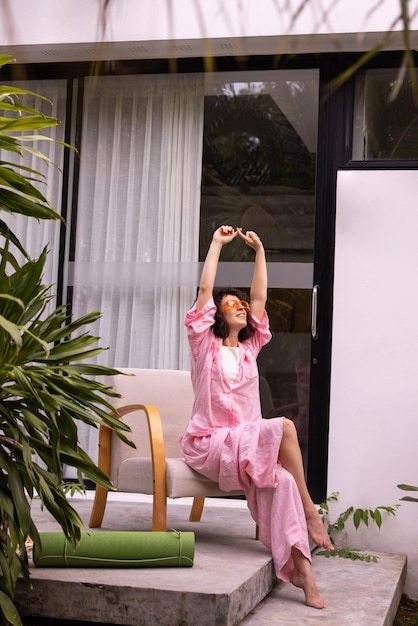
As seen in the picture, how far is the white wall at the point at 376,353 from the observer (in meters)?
4.50

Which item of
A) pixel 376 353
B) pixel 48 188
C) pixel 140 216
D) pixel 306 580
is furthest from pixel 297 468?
pixel 48 188

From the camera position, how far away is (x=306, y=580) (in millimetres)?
3189

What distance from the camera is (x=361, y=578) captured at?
3.78 meters

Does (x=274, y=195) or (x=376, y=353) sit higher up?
(x=274, y=195)

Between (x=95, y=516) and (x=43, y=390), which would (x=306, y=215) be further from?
(x=43, y=390)

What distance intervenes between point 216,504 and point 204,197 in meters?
1.82

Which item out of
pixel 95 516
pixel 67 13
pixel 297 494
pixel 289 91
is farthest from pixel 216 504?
pixel 67 13

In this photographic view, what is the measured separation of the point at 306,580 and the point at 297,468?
1.42ft

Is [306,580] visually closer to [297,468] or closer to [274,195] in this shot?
[297,468]

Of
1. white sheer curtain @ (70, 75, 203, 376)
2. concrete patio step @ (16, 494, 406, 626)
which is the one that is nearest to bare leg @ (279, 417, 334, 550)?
concrete patio step @ (16, 494, 406, 626)

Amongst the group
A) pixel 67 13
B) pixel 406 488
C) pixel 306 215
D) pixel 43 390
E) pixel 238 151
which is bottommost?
pixel 406 488

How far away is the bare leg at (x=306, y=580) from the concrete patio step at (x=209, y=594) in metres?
0.04

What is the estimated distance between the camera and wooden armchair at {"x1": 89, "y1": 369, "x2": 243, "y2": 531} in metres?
3.61

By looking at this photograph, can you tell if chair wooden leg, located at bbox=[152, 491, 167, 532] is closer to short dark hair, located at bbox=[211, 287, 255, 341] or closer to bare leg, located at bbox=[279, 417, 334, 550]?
bare leg, located at bbox=[279, 417, 334, 550]
